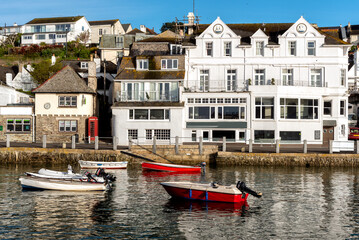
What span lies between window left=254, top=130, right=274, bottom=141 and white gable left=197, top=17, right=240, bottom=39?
12.3 meters

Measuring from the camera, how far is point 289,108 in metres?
54.6

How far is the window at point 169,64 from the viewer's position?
5681 centimetres

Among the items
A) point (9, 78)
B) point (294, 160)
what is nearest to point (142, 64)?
point (294, 160)

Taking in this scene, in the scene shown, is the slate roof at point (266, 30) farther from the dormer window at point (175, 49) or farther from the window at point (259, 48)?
the dormer window at point (175, 49)

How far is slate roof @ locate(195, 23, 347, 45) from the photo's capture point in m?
57.7

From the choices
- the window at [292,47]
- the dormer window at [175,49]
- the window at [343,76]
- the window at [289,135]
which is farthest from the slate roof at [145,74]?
the window at [343,76]

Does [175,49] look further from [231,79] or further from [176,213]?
[176,213]

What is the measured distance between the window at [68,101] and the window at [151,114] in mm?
7768

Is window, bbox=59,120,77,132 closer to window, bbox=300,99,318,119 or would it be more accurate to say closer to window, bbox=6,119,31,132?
window, bbox=6,119,31,132

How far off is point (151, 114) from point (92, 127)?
24.3 feet

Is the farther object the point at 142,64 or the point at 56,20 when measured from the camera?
the point at 56,20

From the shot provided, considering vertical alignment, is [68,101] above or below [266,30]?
below

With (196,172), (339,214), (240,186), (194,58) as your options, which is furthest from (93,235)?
(194,58)

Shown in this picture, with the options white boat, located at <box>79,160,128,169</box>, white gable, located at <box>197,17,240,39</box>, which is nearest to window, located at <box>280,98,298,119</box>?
white gable, located at <box>197,17,240,39</box>
